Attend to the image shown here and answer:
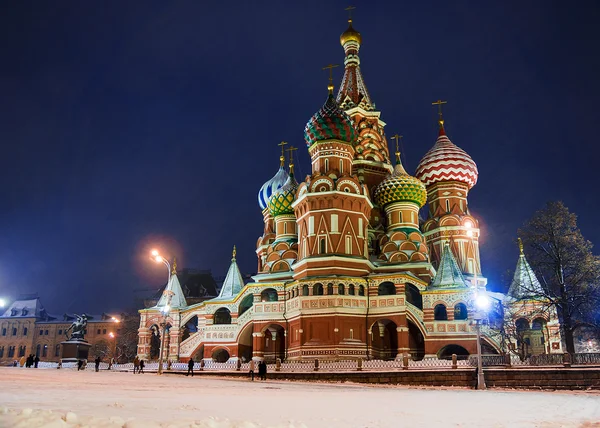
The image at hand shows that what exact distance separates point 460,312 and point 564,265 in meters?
10.2

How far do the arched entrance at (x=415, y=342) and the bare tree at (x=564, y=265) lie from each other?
10.7m

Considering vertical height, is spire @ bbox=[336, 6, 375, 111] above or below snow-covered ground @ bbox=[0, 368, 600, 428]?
above

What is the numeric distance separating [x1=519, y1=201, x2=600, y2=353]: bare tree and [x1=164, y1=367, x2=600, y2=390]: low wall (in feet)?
10.6

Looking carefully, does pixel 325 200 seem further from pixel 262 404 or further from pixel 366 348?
pixel 262 404

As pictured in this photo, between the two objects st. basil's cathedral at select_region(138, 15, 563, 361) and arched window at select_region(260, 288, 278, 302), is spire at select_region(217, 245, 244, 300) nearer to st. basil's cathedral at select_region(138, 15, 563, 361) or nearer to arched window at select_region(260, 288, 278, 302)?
st. basil's cathedral at select_region(138, 15, 563, 361)

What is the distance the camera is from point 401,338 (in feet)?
111

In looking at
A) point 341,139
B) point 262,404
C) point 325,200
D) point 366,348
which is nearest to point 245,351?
point 366,348

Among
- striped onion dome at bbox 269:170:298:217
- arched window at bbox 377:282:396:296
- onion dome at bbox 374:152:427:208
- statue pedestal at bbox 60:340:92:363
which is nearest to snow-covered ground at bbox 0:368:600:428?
arched window at bbox 377:282:396:296

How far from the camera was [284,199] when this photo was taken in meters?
44.2

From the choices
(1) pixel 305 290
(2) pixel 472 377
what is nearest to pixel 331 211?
(1) pixel 305 290

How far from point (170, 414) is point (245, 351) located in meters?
32.2

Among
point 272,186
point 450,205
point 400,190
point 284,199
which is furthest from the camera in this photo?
point 272,186

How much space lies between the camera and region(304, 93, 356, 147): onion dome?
38.3 metres

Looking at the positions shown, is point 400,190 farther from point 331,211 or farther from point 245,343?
point 245,343
